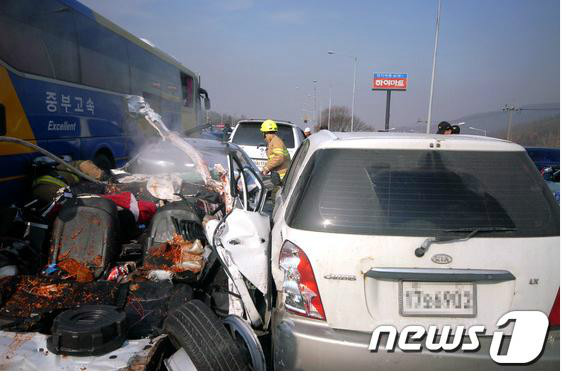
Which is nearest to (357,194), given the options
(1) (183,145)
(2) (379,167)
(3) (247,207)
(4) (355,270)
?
(2) (379,167)

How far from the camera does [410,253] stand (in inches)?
90.0

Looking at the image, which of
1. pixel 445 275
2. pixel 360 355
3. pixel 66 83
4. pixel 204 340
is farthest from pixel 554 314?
pixel 66 83

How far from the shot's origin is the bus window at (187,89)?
16.3 metres

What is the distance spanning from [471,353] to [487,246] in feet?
1.87

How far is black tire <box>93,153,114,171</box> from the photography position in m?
9.90

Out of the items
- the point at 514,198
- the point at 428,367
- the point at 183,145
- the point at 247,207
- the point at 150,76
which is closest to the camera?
the point at 428,367

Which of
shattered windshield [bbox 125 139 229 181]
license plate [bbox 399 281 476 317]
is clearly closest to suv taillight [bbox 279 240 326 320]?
license plate [bbox 399 281 476 317]

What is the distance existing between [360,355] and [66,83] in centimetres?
785

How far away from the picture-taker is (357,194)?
8.12 feet

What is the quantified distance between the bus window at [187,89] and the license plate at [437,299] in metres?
15.2


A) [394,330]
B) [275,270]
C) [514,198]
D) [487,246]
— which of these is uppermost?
[514,198]

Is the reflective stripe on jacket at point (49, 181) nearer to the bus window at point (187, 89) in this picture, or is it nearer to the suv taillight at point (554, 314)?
the suv taillight at point (554, 314)

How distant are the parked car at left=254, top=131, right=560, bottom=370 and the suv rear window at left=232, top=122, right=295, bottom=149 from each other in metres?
8.31

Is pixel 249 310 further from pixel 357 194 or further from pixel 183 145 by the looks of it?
pixel 183 145
